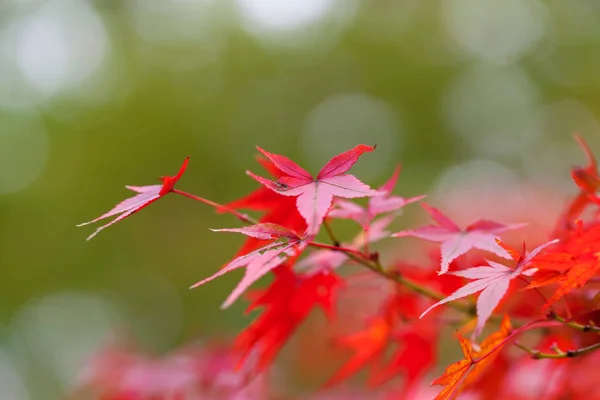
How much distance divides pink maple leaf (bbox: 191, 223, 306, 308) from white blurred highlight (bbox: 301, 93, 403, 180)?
16.1 ft

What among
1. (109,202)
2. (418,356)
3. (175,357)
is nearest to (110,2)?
(109,202)

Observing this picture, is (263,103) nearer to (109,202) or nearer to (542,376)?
(109,202)

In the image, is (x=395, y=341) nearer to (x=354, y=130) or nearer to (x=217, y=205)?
(x=217, y=205)

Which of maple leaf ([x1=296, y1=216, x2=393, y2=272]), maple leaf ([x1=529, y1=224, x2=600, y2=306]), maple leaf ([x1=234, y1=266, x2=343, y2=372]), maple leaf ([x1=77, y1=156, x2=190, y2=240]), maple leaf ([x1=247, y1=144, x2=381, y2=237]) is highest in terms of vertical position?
maple leaf ([x1=247, y1=144, x2=381, y2=237])

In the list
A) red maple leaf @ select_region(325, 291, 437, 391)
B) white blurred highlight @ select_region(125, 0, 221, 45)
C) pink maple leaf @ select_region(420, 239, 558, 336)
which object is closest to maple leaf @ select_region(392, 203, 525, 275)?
pink maple leaf @ select_region(420, 239, 558, 336)

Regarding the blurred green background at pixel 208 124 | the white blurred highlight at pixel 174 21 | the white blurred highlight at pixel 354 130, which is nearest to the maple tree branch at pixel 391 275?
the blurred green background at pixel 208 124

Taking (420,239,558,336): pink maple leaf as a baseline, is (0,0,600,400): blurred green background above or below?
below

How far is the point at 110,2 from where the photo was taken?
19.8ft

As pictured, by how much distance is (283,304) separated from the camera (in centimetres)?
73

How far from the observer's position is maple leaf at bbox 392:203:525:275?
507mm

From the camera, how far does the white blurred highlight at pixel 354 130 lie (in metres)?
5.72

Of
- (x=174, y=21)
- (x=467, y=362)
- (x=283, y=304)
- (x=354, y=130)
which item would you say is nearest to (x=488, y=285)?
(x=467, y=362)

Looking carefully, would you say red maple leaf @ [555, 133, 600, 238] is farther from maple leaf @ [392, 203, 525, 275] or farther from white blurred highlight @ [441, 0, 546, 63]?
white blurred highlight @ [441, 0, 546, 63]

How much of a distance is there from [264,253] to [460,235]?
186 millimetres
